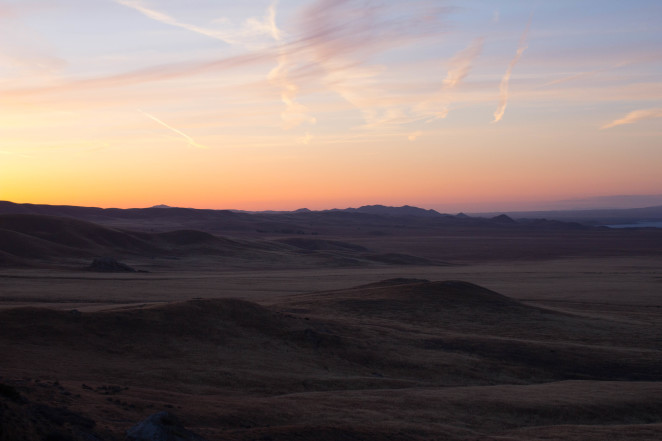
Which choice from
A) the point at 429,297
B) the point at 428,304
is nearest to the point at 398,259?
the point at 429,297

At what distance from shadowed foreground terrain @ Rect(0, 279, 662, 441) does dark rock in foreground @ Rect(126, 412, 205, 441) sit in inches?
28.3

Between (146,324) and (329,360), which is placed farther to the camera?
(146,324)

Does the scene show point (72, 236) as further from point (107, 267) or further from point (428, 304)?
point (428, 304)

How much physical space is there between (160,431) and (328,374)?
14.3m

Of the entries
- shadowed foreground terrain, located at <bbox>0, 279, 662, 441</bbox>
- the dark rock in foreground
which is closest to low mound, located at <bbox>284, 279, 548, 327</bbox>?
shadowed foreground terrain, located at <bbox>0, 279, 662, 441</bbox>

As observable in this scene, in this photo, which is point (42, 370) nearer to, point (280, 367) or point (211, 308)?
point (280, 367)

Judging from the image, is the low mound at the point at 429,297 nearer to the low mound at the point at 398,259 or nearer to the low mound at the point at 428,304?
the low mound at the point at 428,304

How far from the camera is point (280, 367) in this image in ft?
84.7

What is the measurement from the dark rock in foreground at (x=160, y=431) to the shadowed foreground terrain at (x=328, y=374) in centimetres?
72

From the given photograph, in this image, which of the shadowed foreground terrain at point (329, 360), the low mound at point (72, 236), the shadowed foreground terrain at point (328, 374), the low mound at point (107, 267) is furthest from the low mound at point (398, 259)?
the shadowed foreground terrain at point (328, 374)

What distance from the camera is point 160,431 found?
1198cm

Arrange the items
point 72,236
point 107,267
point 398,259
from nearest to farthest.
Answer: point 107,267 < point 72,236 < point 398,259

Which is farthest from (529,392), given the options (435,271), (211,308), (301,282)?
(435,271)

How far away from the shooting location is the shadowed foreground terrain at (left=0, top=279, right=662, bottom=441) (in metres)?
15.7
